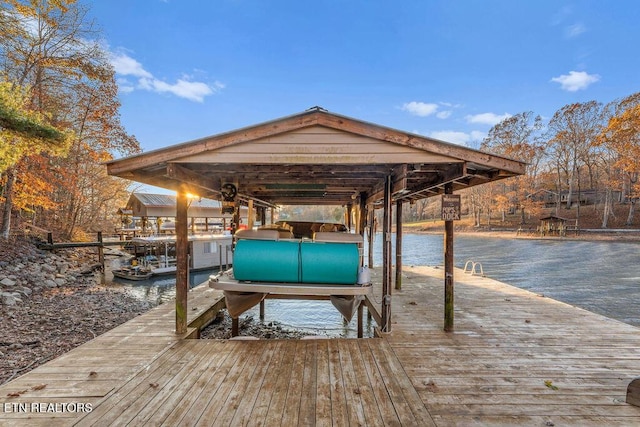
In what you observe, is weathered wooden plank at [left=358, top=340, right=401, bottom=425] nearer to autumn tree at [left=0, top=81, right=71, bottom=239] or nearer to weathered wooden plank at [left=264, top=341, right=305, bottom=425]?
weathered wooden plank at [left=264, top=341, right=305, bottom=425]

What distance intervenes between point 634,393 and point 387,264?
9.70 ft

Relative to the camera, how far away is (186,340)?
14.4 feet

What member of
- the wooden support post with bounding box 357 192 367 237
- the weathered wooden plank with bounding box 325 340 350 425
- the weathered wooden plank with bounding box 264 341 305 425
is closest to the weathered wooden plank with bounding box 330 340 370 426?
the weathered wooden plank with bounding box 325 340 350 425

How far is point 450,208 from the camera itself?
4699 mm

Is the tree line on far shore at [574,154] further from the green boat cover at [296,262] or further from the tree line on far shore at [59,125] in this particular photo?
the green boat cover at [296,262]

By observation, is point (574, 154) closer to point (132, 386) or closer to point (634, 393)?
point (634, 393)

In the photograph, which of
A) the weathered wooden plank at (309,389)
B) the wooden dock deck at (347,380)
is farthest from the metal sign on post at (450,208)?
the weathered wooden plank at (309,389)

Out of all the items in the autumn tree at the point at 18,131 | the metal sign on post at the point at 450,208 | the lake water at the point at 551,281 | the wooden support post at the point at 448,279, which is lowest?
the lake water at the point at 551,281

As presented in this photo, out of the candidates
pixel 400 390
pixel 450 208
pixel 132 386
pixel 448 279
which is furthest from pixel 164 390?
pixel 450 208

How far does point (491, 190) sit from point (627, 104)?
15.6 meters

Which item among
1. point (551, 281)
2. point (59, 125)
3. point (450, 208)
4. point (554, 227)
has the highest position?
point (59, 125)

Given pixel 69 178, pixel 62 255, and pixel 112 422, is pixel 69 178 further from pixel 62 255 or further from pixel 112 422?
pixel 112 422

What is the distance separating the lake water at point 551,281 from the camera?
31.3 ft

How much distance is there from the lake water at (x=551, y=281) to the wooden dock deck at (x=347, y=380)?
4.49 meters
